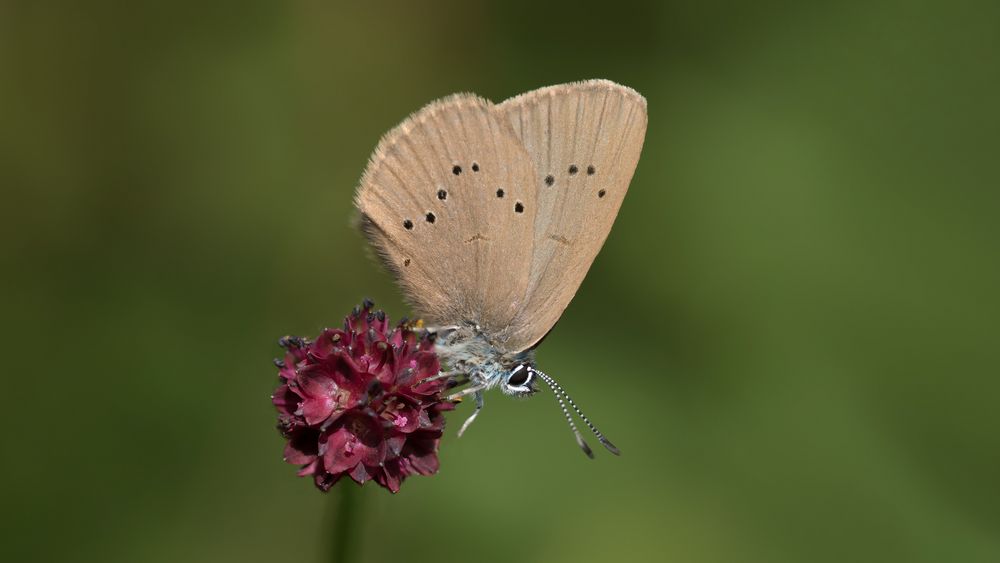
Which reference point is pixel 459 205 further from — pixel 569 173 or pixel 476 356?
pixel 476 356

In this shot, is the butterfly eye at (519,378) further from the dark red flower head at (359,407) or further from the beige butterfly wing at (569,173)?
the dark red flower head at (359,407)

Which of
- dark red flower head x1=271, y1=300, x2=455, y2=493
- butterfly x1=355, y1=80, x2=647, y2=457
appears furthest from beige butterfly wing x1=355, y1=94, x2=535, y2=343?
dark red flower head x1=271, y1=300, x2=455, y2=493

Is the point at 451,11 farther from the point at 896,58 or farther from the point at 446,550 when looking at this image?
the point at 446,550

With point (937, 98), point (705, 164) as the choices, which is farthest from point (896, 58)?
point (705, 164)

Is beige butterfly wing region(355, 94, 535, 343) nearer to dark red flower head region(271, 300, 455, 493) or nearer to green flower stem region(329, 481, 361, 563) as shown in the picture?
dark red flower head region(271, 300, 455, 493)

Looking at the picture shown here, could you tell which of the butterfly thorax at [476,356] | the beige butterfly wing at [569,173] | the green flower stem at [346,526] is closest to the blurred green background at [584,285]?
the butterfly thorax at [476,356]

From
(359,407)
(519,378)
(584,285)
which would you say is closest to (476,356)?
(519,378)

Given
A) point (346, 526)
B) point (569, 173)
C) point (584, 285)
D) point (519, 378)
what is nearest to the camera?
point (346, 526)
